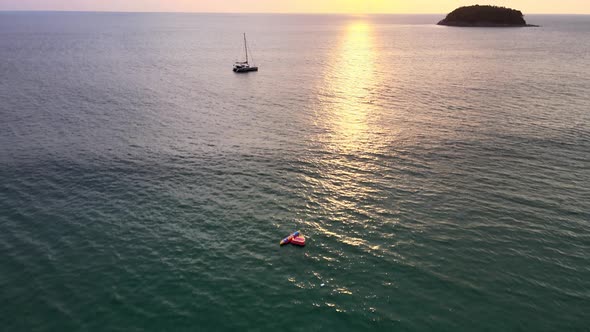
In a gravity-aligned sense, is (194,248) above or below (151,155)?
below

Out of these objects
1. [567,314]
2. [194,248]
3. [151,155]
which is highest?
[151,155]

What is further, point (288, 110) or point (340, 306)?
point (288, 110)

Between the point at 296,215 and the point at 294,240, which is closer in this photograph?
the point at 294,240

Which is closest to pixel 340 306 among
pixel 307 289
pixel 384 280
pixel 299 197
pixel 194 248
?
pixel 307 289

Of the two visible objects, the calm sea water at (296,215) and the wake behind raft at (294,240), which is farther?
the wake behind raft at (294,240)

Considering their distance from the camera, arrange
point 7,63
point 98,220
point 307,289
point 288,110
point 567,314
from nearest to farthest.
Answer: point 567,314, point 307,289, point 98,220, point 288,110, point 7,63

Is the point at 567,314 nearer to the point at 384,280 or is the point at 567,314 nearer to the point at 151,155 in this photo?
the point at 384,280

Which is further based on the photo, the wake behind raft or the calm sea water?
the wake behind raft

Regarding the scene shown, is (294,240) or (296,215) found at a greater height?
(296,215)
